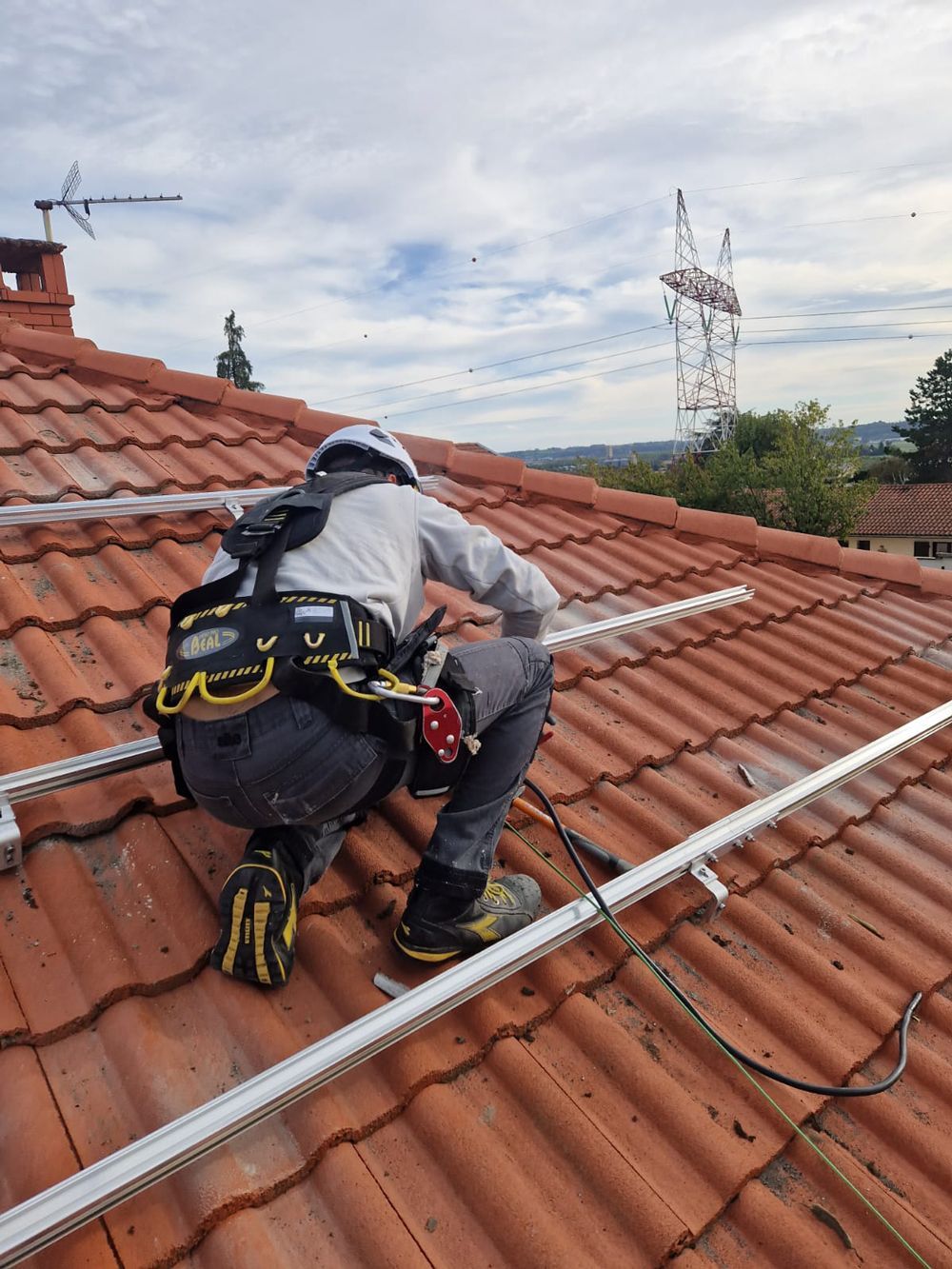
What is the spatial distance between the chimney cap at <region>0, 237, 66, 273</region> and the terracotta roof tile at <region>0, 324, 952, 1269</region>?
662 centimetres

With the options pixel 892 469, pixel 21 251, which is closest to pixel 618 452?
pixel 892 469

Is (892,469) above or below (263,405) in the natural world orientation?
below

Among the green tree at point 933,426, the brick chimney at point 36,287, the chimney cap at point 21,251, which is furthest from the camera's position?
the green tree at point 933,426

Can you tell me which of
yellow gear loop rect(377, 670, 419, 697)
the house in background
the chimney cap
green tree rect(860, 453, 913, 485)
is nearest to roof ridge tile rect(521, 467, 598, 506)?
yellow gear loop rect(377, 670, 419, 697)

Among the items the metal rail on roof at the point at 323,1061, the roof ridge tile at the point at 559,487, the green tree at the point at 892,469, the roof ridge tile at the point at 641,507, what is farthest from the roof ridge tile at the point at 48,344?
the green tree at the point at 892,469

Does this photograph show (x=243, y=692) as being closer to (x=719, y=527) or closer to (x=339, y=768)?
(x=339, y=768)

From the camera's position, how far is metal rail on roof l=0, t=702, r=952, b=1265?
1253mm

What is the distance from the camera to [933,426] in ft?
165

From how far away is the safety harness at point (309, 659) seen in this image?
5.56 ft

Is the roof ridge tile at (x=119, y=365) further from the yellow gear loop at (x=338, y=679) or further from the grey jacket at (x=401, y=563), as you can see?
the yellow gear loop at (x=338, y=679)

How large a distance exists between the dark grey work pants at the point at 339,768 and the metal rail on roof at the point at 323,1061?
195 millimetres

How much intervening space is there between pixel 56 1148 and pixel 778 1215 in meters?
1.31

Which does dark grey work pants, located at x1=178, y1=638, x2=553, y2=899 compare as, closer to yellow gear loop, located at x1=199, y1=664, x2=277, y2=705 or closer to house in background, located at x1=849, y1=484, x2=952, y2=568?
yellow gear loop, located at x1=199, y1=664, x2=277, y2=705

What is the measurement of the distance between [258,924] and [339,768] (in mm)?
359
